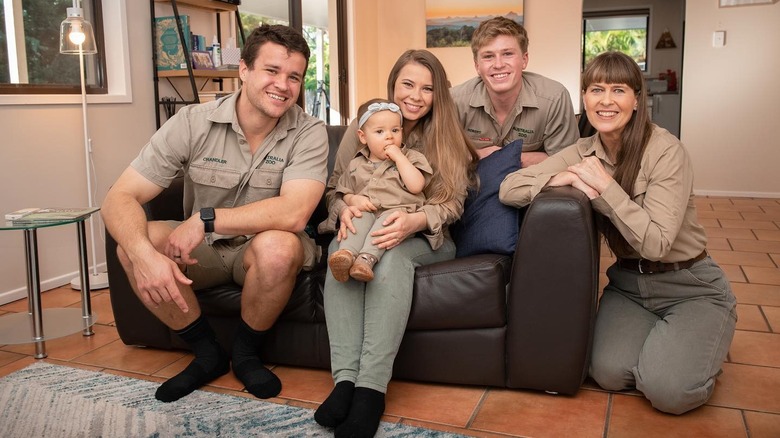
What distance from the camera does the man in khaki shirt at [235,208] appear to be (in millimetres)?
A: 2066

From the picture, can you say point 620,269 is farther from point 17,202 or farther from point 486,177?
point 17,202

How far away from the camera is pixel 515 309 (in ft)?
6.65

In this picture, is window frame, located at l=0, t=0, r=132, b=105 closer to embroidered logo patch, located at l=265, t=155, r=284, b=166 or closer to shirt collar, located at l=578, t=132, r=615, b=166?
embroidered logo patch, located at l=265, t=155, r=284, b=166

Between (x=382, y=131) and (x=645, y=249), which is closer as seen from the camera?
(x=645, y=249)

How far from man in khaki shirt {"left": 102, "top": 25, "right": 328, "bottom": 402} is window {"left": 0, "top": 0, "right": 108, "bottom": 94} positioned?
1471 mm

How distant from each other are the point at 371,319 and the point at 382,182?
0.48 m

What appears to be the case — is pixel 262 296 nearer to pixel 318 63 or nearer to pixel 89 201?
pixel 89 201

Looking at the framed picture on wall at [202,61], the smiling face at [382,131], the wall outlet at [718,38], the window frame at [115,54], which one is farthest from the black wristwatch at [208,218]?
the wall outlet at [718,38]

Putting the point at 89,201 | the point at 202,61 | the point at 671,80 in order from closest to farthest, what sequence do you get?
the point at 89,201
the point at 202,61
the point at 671,80

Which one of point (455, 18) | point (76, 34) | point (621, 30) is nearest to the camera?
point (76, 34)

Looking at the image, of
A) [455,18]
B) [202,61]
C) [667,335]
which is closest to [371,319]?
[667,335]

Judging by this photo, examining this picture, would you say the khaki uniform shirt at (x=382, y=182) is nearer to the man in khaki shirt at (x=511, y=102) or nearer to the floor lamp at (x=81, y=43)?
the man in khaki shirt at (x=511, y=102)

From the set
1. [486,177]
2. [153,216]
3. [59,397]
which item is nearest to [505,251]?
→ [486,177]

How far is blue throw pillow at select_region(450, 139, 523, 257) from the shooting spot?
2205 millimetres
